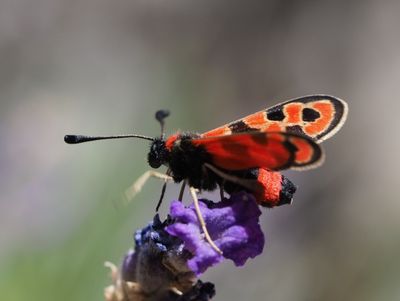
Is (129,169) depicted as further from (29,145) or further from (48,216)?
(29,145)

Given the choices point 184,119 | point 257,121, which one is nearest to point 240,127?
point 257,121

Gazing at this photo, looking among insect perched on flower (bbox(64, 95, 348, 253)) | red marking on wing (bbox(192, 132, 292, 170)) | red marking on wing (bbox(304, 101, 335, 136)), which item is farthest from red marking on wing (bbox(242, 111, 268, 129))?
red marking on wing (bbox(192, 132, 292, 170))

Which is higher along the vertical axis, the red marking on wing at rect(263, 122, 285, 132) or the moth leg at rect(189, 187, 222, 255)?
the red marking on wing at rect(263, 122, 285, 132)

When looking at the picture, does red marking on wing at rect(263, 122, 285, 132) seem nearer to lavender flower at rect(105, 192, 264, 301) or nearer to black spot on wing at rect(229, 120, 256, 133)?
black spot on wing at rect(229, 120, 256, 133)

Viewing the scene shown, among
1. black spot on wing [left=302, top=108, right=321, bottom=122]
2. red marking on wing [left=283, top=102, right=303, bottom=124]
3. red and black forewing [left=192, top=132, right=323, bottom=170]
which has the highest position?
red marking on wing [left=283, top=102, right=303, bottom=124]

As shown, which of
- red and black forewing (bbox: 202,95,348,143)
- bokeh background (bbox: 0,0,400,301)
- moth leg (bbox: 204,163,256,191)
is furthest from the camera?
bokeh background (bbox: 0,0,400,301)

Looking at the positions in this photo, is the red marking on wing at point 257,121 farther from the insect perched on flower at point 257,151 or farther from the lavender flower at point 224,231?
the lavender flower at point 224,231
